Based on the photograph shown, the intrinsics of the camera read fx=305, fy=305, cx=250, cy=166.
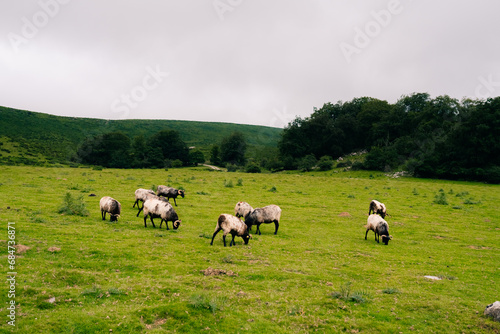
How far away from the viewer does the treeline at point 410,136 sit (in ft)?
207

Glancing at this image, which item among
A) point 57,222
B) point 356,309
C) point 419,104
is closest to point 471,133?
point 419,104

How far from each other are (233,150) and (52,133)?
272 feet

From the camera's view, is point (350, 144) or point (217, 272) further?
point (350, 144)

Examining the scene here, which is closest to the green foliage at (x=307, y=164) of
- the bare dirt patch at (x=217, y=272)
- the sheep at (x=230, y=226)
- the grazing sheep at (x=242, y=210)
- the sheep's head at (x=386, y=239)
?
the grazing sheep at (x=242, y=210)

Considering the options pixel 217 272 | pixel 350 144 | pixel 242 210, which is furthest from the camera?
pixel 350 144

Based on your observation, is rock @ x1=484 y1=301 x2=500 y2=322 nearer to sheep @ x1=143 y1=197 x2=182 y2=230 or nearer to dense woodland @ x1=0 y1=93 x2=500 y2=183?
sheep @ x1=143 y1=197 x2=182 y2=230

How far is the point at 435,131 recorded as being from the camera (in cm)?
8050

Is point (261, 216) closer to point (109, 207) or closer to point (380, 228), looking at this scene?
point (380, 228)

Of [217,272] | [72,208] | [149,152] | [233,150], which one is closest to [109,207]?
[72,208]

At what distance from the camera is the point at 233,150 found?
100875mm

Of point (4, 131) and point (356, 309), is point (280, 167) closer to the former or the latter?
point (356, 309)

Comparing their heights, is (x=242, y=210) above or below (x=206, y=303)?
above

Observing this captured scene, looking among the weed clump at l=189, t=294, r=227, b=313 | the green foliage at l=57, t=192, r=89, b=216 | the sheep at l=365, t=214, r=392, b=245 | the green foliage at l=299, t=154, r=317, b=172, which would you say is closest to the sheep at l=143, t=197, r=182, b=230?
the green foliage at l=57, t=192, r=89, b=216

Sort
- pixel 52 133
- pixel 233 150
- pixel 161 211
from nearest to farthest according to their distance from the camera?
pixel 161 211 < pixel 233 150 < pixel 52 133
